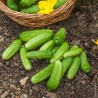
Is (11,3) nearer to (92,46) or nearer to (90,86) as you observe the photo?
(92,46)

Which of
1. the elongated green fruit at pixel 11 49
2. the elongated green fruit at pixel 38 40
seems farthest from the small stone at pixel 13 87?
the elongated green fruit at pixel 38 40

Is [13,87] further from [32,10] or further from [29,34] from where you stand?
[32,10]

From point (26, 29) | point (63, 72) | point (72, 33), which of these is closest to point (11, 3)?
point (26, 29)

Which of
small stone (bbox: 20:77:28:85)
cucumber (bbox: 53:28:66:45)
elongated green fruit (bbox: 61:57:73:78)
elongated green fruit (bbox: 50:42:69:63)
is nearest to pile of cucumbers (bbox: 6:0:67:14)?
cucumber (bbox: 53:28:66:45)

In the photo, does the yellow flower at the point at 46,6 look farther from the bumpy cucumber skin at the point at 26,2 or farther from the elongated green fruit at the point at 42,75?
the elongated green fruit at the point at 42,75

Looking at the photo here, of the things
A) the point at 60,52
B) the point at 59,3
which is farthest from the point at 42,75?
the point at 59,3

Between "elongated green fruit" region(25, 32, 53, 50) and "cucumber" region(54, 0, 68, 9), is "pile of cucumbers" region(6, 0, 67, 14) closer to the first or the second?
"cucumber" region(54, 0, 68, 9)
